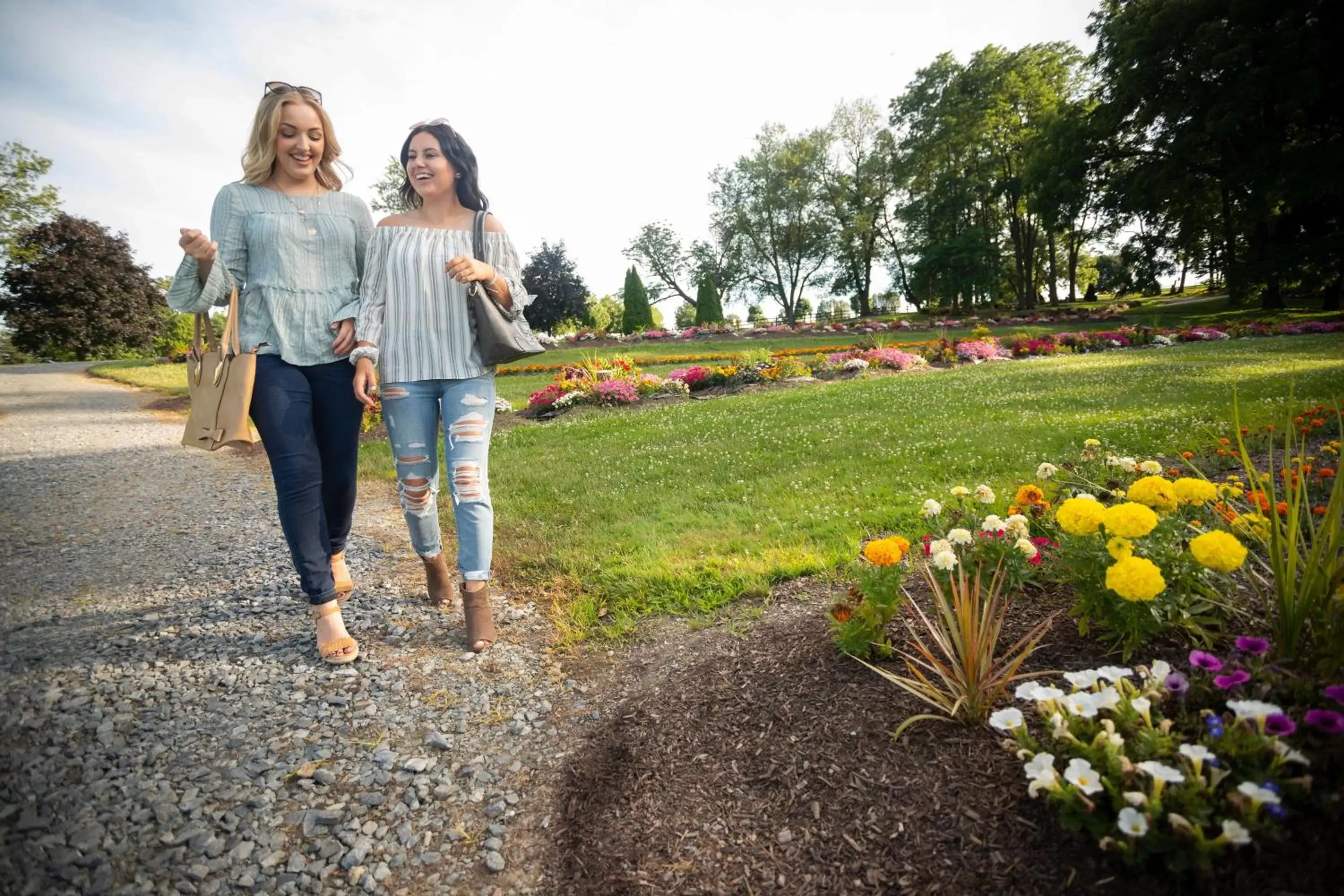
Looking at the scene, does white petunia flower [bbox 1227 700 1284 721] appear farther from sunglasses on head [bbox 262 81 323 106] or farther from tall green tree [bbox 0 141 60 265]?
tall green tree [bbox 0 141 60 265]

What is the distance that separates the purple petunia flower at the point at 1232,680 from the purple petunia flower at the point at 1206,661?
3 centimetres

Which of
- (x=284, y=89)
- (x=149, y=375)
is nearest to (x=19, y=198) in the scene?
(x=149, y=375)

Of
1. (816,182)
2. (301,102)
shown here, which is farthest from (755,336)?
(301,102)

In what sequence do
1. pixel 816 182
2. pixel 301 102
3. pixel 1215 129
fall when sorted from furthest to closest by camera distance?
pixel 816 182
pixel 1215 129
pixel 301 102

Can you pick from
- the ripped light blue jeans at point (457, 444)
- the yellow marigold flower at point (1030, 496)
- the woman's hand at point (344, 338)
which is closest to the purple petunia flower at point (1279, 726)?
the yellow marigold flower at point (1030, 496)

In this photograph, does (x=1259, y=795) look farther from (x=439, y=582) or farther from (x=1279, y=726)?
(x=439, y=582)

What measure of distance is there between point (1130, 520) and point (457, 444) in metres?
2.58

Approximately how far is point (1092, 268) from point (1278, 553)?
55876 mm

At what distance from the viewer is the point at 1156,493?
2.13 metres

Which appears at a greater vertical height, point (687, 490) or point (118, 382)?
point (118, 382)

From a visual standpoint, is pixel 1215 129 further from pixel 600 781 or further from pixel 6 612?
pixel 6 612

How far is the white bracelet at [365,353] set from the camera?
2682 mm

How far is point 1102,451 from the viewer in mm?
4875

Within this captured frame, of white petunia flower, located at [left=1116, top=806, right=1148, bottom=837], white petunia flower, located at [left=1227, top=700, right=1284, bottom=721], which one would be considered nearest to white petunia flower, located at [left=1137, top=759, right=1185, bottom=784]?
white petunia flower, located at [left=1116, top=806, right=1148, bottom=837]
